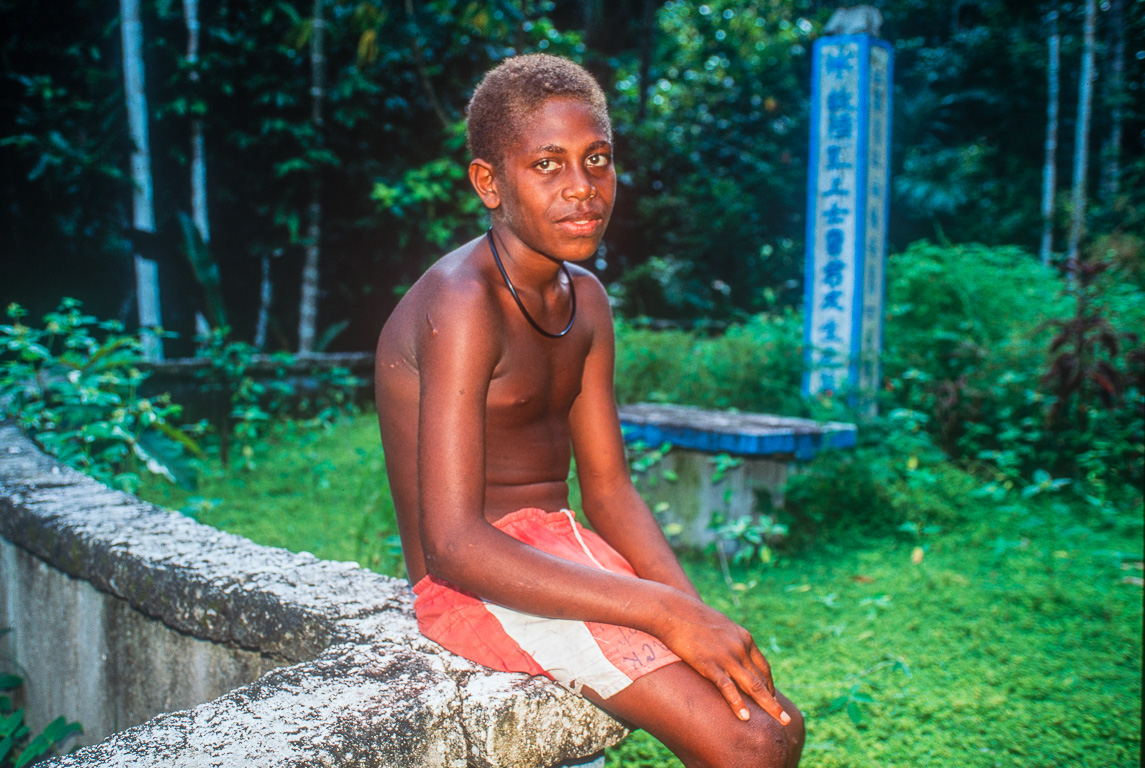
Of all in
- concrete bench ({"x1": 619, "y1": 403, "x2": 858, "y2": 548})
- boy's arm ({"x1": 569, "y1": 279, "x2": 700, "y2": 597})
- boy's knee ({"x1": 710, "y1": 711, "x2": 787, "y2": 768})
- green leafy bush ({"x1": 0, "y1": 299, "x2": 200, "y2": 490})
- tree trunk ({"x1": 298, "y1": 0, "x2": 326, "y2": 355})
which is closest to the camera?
boy's knee ({"x1": 710, "y1": 711, "x2": 787, "y2": 768})

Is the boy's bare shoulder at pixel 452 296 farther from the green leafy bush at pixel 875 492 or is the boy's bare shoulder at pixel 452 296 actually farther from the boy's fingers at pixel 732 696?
the green leafy bush at pixel 875 492

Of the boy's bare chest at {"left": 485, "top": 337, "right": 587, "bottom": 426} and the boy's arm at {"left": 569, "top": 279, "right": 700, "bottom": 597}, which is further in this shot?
the boy's arm at {"left": 569, "top": 279, "right": 700, "bottom": 597}

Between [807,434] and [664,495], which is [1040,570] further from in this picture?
[664,495]

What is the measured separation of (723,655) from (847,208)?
187 inches

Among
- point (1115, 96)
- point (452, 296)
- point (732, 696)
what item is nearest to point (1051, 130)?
point (1115, 96)

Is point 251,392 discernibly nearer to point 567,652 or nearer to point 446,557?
point 446,557

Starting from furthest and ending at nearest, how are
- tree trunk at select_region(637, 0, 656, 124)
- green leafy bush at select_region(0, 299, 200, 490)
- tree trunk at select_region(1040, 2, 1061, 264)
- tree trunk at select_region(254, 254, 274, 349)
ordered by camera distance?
tree trunk at select_region(1040, 2, 1061, 264) < tree trunk at select_region(637, 0, 656, 124) < tree trunk at select_region(254, 254, 274, 349) < green leafy bush at select_region(0, 299, 200, 490)

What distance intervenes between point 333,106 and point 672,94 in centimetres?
907

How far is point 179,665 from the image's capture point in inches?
72.4

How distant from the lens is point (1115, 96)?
15109mm

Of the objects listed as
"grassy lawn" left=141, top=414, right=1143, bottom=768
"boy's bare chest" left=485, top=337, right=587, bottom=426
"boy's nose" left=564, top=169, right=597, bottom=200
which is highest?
"boy's nose" left=564, top=169, right=597, bottom=200

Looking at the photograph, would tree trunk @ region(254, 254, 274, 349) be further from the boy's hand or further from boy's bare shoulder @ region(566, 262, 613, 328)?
the boy's hand

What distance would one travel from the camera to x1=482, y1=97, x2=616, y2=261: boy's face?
4.63 feet

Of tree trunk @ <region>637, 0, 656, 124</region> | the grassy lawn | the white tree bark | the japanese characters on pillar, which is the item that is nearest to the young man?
the grassy lawn
